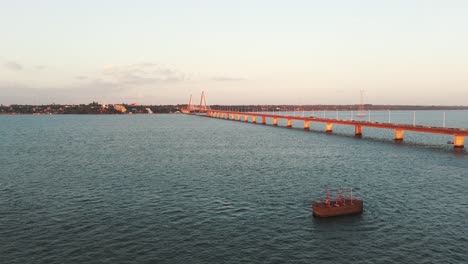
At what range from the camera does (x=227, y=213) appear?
4497 cm

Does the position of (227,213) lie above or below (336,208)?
below

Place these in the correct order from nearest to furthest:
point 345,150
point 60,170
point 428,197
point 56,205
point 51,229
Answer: point 51,229
point 56,205
point 428,197
point 60,170
point 345,150

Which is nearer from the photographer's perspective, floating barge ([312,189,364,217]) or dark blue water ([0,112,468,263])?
dark blue water ([0,112,468,263])

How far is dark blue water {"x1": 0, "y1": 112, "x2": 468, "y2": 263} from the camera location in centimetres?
3366

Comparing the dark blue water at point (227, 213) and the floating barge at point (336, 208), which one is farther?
the floating barge at point (336, 208)

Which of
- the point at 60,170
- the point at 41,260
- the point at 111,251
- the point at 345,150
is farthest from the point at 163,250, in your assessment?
the point at 345,150

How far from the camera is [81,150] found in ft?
366

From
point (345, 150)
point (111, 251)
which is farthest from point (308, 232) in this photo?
point (345, 150)

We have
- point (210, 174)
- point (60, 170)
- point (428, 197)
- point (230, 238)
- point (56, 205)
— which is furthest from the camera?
point (60, 170)

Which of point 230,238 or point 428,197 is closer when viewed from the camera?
point 230,238

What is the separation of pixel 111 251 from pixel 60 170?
158ft

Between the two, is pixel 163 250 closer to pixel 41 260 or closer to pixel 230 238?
pixel 230 238

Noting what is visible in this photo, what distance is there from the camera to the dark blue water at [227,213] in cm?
3366

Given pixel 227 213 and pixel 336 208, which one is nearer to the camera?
pixel 336 208
